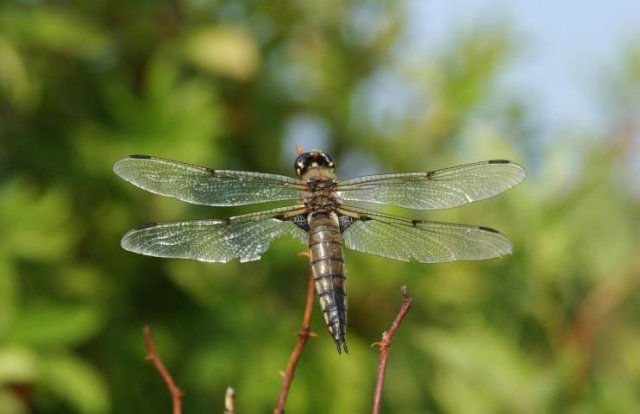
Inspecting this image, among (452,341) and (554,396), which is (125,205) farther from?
(554,396)

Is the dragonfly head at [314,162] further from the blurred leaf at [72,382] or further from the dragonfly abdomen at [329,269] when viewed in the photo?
the blurred leaf at [72,382]

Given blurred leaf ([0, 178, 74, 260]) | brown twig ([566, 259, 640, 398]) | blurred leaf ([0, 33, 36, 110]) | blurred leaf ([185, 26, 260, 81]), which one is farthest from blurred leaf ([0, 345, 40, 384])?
brown twig ([566, 259, 640, 398])

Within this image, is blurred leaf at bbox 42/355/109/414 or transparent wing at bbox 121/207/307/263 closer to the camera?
transparent wing at bbox 121/207/307/263

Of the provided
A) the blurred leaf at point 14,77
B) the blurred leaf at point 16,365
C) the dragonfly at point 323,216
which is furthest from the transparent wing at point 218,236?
the blurred leaf at point 14,77

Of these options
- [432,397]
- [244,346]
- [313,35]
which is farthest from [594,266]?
[313,35]

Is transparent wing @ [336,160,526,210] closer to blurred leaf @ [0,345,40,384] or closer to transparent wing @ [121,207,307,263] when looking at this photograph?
transparent wing @ [121,207,307,263]

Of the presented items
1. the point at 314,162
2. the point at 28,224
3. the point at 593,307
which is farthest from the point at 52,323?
the point at 593,307
